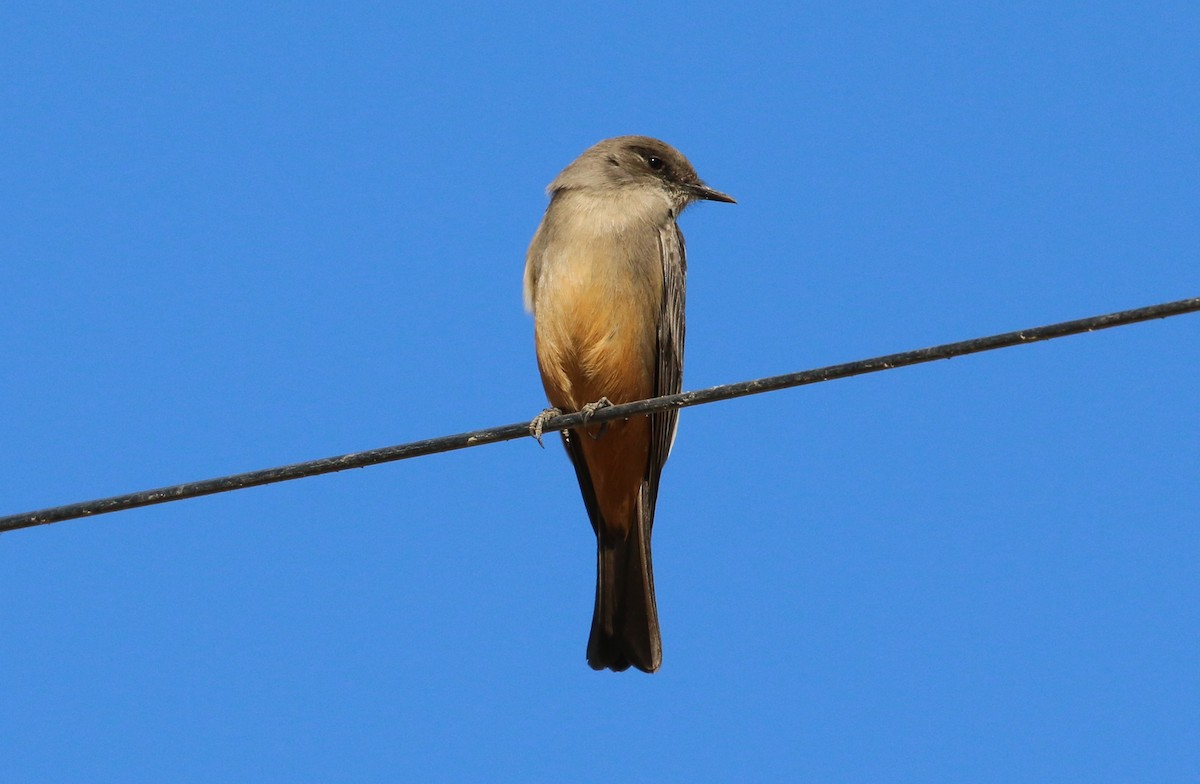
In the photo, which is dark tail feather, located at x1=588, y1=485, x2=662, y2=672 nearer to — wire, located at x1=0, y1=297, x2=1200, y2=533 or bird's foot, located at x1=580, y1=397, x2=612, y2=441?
bird's foot, located at x1=580, y1=397, x2=612, y2=441

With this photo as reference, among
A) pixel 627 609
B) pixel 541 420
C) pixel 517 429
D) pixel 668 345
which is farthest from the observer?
pixel 627 609

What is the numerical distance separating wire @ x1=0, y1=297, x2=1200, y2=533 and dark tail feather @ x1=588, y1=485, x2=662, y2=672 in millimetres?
3085

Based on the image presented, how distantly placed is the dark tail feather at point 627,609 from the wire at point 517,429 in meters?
3.08

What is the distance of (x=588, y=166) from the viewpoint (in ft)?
29.7

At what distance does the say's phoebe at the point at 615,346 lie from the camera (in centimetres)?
788

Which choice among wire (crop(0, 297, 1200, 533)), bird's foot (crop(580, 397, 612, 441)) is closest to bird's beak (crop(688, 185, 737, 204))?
bird's foot (crop(580, 397, 612, 441))

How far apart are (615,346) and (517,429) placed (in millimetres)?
2329

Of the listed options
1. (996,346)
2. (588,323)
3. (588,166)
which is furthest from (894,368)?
(588,166)

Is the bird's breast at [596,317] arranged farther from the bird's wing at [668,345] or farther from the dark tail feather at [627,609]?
the dark tail feather at [627,609]

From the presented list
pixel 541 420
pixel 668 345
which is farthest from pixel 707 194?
pixel 541 420

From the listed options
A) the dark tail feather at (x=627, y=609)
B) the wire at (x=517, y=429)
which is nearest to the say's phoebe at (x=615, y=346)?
the dark tail feather at (x=627, y=609)

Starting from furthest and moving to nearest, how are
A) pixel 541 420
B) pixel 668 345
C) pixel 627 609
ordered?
1. pixel 627 609
2. pixel 668 345
3. pixel 541 420

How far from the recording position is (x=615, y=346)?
784 cm

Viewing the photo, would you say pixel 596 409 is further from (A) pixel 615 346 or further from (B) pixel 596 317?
(B) pixel 596 317
